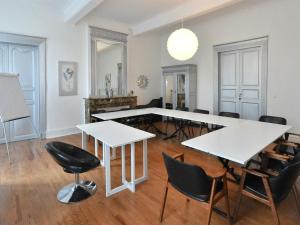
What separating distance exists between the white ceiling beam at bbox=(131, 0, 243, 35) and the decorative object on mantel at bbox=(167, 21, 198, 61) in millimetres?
1376

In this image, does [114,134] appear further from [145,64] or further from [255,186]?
[145,64]

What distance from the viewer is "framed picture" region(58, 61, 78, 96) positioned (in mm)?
5352

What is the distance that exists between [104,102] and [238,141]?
13.8ft

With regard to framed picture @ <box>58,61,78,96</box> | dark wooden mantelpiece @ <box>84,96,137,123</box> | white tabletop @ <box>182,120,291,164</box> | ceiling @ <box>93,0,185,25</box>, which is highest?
ceiling @ <box>93,0,185,25</box>

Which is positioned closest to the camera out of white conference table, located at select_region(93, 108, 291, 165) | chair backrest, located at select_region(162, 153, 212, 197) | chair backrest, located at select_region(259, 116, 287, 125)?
chair backrest, located at select_region(162, 153, 212, 197)

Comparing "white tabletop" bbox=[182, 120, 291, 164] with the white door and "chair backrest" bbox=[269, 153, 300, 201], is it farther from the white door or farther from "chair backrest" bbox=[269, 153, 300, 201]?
the white door

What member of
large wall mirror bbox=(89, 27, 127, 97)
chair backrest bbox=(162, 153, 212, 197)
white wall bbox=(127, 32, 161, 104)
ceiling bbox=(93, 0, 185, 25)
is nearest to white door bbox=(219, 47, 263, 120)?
ceiling bbox=(93, 0, 185, 25)

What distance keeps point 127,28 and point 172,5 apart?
203cm

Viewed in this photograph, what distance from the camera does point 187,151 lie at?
167 inches

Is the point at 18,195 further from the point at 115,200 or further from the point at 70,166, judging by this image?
the point at 115,200

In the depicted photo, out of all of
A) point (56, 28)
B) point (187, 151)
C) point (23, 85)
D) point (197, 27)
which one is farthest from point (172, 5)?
point (23, 85)

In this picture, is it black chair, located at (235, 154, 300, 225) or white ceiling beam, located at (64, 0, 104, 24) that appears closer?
black chair, located at (235, 154, 300, 225)

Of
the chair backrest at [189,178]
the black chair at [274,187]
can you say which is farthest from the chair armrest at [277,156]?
the chair backrest at [189,178]

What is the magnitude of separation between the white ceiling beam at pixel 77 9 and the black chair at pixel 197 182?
3618 millimetres
